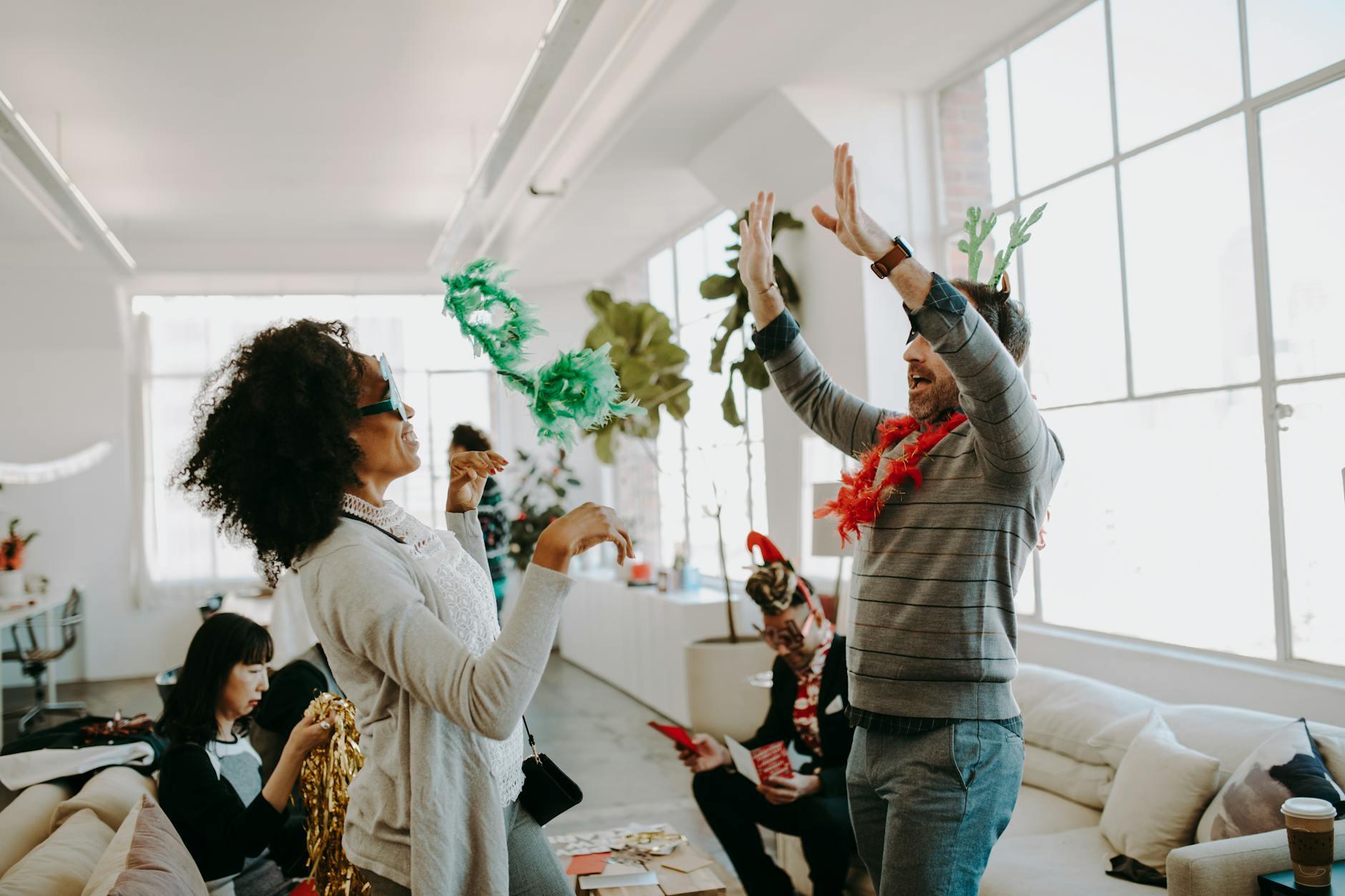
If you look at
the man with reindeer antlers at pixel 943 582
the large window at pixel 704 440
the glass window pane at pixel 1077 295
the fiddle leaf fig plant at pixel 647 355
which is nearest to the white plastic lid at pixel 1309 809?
the man with reindeer antlers at pixel 943 582

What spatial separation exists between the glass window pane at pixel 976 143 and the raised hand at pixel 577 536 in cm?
385

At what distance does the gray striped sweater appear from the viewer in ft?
5.34

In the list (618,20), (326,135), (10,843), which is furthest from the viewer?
(326,135)

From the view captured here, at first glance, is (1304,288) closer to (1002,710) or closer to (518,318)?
(1002,710)

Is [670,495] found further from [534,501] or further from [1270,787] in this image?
[1270,787]

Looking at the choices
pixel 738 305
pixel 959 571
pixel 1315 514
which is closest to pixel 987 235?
pixel 959 571

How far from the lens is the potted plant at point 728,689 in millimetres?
5199

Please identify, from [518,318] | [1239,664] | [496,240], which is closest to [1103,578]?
[1239,664]

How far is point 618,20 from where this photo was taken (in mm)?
5062

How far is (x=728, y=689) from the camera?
17.2 ft

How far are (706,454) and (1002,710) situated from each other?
606 centimetres

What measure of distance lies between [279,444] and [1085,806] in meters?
2.94

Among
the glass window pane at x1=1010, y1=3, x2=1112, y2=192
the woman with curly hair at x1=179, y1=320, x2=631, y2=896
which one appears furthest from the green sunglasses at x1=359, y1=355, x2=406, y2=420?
the glass window pane at x1=1010, y1=3, x2=1112, y2=192

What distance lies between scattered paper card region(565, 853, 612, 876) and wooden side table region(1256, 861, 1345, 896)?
1.57m
